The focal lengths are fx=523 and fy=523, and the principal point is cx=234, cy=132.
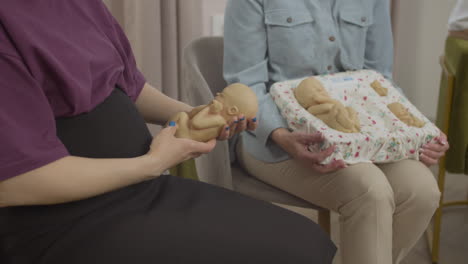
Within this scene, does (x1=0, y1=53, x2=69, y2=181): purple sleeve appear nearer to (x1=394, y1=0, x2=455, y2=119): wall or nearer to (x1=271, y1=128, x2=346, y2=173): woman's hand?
(x1=271, y1=128, x2=346, y2=173): woman's hand

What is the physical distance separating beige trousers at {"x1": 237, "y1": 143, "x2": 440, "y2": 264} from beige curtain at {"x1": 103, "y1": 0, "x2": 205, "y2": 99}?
0.93 metres

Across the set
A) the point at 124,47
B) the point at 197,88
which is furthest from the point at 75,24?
the point at 197,88

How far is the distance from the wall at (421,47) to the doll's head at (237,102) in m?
2.04

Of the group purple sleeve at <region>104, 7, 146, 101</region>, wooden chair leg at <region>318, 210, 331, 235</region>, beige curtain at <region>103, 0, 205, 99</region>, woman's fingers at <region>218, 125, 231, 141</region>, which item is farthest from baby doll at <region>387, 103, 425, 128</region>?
beige curtain at <region>103, 0, 205, 99</region>

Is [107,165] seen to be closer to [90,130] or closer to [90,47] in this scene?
[90,130]

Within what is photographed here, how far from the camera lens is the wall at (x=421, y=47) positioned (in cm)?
299

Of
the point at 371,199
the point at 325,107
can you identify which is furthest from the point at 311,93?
the point at 371,199

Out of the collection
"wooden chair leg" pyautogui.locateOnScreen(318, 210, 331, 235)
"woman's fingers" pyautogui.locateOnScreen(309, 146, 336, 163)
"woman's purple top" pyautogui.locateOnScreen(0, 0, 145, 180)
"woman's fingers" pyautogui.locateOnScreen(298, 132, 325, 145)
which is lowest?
"wooden chair leg" pyautogui.locateOnScreen(318, 210, 331, 235)

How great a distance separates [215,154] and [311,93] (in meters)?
0.30

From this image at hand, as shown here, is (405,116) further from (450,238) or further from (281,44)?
(450,238)

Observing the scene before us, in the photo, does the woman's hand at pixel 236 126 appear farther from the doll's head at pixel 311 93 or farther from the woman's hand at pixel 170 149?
the doll's head at pixel 311 93

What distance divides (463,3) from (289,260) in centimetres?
133

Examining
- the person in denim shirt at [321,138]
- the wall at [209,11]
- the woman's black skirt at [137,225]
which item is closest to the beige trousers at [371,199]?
the person in denim shirt at [321,138]

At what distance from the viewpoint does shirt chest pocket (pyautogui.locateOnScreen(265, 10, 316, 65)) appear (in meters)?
1.49
